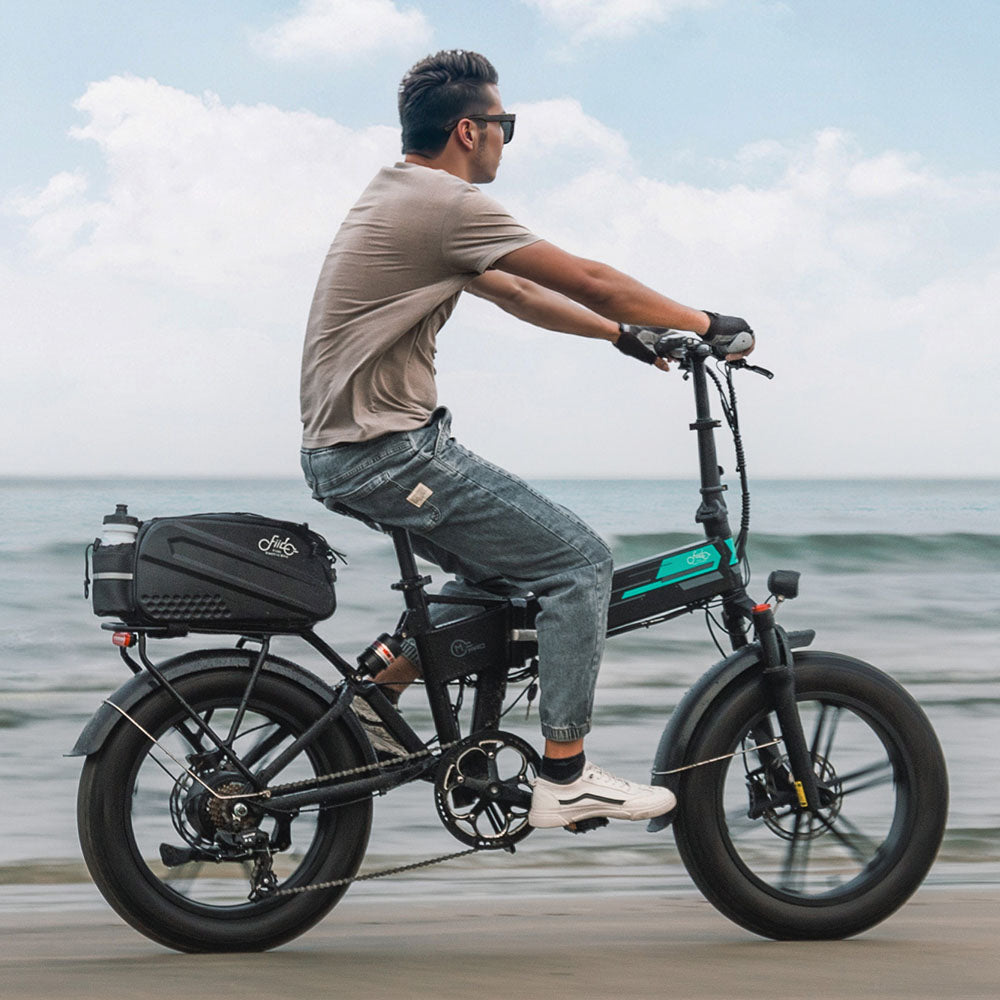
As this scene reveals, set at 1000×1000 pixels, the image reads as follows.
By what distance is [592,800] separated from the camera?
3273 millimetres

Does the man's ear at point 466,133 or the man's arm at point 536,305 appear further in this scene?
the man's arm at point 536,305

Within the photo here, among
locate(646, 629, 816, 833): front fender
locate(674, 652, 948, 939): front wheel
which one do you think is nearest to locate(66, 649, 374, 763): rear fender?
locate(646, 629, 816, 833): front fender

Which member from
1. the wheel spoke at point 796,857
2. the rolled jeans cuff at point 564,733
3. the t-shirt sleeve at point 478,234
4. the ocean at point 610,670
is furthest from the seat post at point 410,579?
the ocean at point 610,670

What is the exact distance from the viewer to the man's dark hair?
10.6 ft

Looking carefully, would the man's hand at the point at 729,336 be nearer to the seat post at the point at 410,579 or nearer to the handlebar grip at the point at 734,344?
the handlebar grip at the point at 734,344

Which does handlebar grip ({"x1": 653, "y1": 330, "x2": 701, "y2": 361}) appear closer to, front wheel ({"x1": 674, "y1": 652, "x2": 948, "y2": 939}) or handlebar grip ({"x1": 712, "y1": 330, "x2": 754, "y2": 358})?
handlebar grip ({"x1": 712, "y1": 330, "x2": 754, "y2": 358})

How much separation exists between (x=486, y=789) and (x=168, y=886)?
0.74 m

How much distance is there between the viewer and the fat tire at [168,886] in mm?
3174

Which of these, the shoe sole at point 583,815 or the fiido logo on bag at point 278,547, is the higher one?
the fiido logo on bag at point 278,547

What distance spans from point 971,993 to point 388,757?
1323 millimetres

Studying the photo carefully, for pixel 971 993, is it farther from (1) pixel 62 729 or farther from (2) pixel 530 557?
(1) pixel 62 729

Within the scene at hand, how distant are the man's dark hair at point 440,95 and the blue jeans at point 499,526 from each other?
2.03 feet

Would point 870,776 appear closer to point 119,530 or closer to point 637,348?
point 637,348

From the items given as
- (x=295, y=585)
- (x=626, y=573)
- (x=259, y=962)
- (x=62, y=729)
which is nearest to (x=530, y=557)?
(x=626, y=573)
